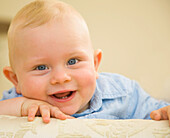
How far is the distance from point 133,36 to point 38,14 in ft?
3.03

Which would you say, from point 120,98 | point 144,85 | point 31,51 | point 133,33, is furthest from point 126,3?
point 31,51

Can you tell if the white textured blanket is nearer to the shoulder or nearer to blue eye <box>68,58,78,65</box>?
blue eye <box>68,58,78,65</box>

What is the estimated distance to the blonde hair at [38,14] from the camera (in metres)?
0.69

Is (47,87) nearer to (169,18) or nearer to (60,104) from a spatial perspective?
(60,104)

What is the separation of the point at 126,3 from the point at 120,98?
0.79 m

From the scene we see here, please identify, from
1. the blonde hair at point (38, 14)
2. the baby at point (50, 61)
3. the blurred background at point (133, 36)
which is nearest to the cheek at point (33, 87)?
the baby at point (50, 61)

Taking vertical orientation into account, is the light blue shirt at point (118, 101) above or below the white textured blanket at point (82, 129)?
below

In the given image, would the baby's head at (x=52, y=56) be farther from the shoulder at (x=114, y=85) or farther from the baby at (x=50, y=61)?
the shoulder at (x=114, y=85)

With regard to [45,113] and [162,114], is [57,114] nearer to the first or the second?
[45,113]

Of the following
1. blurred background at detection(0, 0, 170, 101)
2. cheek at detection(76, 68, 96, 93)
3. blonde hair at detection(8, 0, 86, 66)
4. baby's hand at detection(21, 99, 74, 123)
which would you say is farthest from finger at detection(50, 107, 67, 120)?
blurred background at detection(0, 0, 170, 101)

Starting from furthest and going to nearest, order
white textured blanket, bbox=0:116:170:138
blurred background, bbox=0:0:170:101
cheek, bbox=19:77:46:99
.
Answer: blurred background, bbox=0:0:170:101
cheek, bbox=19:77:46:99
white textured blanket, bbox=0:116:170:138

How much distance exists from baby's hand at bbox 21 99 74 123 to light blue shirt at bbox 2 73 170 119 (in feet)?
0.69

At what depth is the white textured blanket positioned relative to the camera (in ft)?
1.56

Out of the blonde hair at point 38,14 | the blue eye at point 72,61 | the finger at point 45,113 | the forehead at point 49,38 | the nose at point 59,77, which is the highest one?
the blonde hair at point 38,14
